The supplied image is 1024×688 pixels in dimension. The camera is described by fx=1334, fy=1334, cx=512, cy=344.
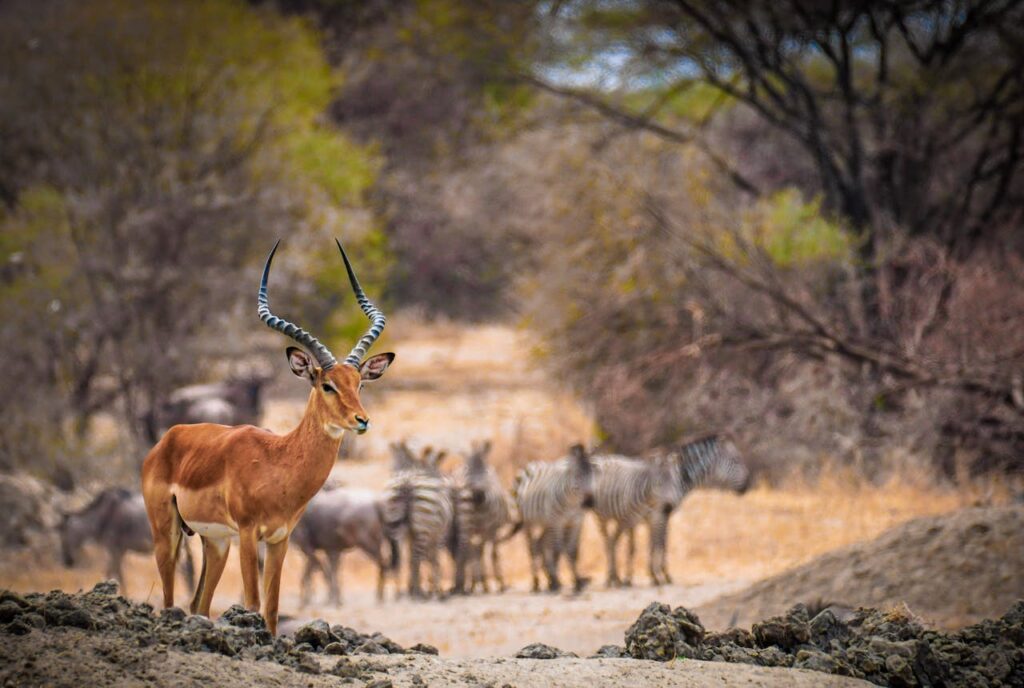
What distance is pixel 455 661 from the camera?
6574 mm

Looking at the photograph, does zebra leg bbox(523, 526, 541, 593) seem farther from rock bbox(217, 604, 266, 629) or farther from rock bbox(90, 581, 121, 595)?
rock bbox(217, 604, 266, 629)

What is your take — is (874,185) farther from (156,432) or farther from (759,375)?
(156,432)

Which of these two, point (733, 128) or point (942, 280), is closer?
point (942, 280)

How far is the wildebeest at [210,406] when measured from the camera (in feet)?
64.8

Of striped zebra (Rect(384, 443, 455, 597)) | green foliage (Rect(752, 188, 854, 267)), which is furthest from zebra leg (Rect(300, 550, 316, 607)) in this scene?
green foliage (Rect(752, 188, 854, 267))

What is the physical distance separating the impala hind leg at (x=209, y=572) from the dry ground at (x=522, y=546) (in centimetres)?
32

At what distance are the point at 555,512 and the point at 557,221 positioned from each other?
903 cm

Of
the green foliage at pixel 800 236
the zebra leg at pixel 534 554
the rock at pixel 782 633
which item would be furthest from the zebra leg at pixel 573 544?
the rock at pixel 782 633

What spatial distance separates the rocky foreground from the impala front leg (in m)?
0.19

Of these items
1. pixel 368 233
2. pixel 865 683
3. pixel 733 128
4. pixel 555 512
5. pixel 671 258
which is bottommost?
pixel 865 683

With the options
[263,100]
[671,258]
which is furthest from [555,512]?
[263,100]

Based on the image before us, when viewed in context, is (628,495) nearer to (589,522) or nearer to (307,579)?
(307,579)

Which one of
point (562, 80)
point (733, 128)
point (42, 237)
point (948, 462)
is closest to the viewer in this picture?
point (948, 462)

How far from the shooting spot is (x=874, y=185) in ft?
70.7
